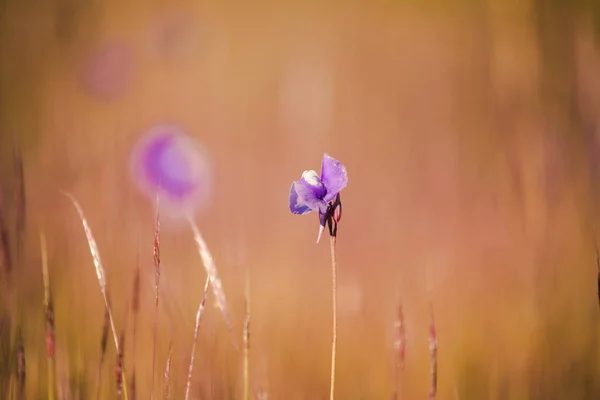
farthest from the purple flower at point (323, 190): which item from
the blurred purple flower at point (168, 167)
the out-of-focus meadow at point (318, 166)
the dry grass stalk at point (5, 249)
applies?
the blurred purple flower at point (168, 167)

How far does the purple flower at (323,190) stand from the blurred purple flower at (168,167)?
1236 mm

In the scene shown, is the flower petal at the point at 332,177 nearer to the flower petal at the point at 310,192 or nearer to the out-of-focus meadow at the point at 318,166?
the flower petal at the point at 310,192

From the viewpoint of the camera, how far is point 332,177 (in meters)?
0.64

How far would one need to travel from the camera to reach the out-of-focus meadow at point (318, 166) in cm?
110

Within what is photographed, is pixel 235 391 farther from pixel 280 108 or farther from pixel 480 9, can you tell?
pixel 480 9

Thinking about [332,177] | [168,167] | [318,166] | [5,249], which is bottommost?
[5,249]

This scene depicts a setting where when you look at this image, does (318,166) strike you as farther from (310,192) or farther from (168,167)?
(310,192)

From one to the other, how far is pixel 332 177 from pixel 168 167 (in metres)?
1.33

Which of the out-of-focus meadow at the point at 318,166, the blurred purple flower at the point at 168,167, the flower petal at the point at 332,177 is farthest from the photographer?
the blurred purple flower at the point at 168,167

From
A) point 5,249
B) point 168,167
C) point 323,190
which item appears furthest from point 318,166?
point 5,249

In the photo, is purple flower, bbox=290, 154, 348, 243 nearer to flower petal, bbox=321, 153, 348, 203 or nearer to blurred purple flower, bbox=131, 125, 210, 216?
flower petal, bbox=321, 153, 348, 203

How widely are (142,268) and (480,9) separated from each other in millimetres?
2067

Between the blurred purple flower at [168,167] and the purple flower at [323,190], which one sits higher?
the blurred purple flower at [168,167]

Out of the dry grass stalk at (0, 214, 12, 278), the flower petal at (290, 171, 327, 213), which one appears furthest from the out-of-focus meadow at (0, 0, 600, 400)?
the flower petal at (290, 171, 327, 213)
